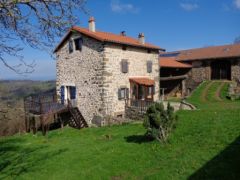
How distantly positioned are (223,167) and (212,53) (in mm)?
25849

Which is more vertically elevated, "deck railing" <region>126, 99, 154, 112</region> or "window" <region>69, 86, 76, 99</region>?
"window" <region>69, 86, 76, 99</region>

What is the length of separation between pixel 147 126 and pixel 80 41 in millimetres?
11832

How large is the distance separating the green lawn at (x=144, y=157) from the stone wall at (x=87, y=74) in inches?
247

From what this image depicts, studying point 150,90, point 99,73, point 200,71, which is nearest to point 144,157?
point 99,73

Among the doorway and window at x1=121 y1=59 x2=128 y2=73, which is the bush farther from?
the doorway

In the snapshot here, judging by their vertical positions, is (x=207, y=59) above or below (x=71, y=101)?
above

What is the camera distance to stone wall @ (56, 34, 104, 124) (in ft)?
61.5

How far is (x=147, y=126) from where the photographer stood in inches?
421

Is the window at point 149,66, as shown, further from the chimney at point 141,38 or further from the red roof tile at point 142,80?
the chimney at point 141,38

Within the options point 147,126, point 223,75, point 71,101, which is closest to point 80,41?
point 71,101

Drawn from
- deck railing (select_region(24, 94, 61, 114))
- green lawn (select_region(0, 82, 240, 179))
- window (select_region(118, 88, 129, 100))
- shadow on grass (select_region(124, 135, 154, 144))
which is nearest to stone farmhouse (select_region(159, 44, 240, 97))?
window (select_region(118, 88, 129, 100))

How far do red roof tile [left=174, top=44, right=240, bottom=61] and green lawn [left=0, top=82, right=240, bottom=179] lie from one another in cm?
1737

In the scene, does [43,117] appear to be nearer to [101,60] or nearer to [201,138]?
[101,60]

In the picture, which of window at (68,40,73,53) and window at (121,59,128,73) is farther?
window at (68,40,73,53)
